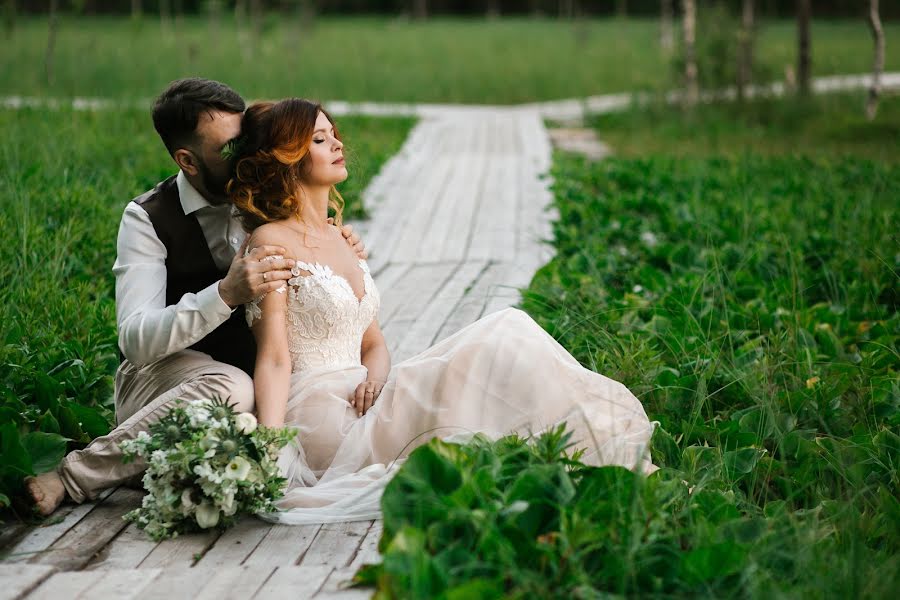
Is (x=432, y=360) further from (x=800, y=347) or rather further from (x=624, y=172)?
(x=624, y=172)

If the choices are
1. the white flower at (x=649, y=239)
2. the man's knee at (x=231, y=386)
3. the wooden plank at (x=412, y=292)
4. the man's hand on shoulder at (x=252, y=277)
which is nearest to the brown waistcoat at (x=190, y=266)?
the man's knee at (x=231, y=386)

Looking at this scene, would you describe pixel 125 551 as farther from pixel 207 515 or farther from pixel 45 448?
pixel 45 448

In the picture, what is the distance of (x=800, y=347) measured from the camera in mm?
4004

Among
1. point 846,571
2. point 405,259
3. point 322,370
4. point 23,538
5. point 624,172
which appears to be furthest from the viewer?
point 624,172

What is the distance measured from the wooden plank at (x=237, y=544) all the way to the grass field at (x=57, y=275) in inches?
20.1

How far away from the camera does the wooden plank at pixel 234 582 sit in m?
2.13

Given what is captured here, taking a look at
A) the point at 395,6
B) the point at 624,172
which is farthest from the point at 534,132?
the point at 395,6

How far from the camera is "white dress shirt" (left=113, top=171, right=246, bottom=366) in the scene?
8.85ft

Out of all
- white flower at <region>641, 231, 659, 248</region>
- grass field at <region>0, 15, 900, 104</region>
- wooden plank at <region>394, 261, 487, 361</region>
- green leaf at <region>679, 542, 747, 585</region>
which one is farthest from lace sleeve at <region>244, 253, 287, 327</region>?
grass field at <region>0, 15, 900, 104</region>

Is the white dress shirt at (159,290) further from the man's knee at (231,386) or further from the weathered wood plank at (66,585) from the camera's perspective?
the weathered wood plank at (66,585)

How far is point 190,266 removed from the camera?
9.87ft

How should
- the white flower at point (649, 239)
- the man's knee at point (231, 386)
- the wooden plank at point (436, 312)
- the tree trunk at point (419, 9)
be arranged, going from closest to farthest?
the man's knee at point (231, 386), the wooden plank at point (436, 312), the white flower at point (649, 239), the tree trunk at point (419, 9)

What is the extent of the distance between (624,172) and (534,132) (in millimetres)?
3580

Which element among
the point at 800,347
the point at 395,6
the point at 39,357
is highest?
the point at 395,6
